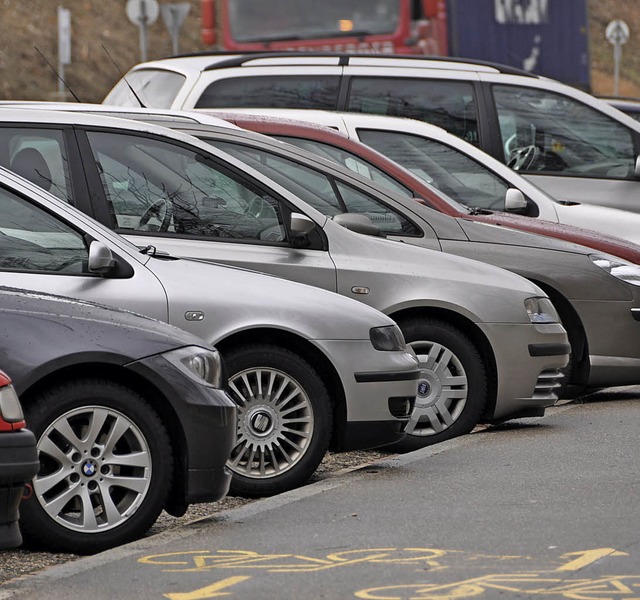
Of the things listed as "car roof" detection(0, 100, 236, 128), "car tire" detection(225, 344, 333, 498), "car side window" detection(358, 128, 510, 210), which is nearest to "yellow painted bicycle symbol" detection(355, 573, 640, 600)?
"car tire" detection(225, 344, 333, 498)

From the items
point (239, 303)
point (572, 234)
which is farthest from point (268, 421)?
point (572, 234)

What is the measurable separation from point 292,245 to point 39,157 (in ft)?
4.27

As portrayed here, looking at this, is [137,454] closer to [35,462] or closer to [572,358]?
[35,462]

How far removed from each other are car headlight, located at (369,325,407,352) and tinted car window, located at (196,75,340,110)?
7174mm

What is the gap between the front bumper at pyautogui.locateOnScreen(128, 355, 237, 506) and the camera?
6.75m

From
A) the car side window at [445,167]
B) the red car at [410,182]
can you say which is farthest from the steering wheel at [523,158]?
the red car at [410,182]

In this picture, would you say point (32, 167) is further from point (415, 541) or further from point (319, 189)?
point (415, 541)

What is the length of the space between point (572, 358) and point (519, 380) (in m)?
1.48

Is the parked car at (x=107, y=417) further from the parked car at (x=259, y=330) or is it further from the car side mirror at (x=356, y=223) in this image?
the car side mirror at (x=356, y=223)

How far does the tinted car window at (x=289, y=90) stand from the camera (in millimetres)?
15078

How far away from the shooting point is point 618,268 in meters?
10.9

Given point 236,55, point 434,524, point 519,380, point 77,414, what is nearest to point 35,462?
point 77,414

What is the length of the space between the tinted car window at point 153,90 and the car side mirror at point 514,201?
376 centimetres

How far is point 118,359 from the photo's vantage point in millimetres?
6648
